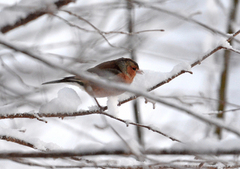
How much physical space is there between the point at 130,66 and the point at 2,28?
5.08 feet

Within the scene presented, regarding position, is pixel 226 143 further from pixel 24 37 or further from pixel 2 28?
pixel 24 37

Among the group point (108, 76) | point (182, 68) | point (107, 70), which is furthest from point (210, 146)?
point (107, 70)

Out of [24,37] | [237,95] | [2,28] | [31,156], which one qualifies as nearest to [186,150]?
[31,156]

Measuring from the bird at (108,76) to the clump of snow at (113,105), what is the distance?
0.06 meters

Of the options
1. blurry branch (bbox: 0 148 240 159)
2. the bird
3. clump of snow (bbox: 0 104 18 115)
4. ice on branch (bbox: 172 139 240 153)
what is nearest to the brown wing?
the bird

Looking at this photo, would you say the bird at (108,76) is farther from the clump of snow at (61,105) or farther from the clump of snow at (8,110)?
the clump of snow at (8,110)

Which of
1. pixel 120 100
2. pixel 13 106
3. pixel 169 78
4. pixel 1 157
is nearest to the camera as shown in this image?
pixel 1 157

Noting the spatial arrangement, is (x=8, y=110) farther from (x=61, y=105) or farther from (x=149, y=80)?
(x=149, y=80)

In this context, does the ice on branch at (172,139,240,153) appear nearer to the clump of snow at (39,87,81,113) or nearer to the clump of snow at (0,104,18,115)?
the clump of snow at (39,87,81,113)

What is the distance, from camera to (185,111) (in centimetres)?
90

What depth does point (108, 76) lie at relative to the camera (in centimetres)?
313

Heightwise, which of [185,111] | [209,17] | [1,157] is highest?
[209,17]

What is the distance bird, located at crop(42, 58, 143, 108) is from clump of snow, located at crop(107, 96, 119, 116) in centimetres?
6

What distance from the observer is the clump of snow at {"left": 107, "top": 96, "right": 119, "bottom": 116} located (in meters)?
2.38
